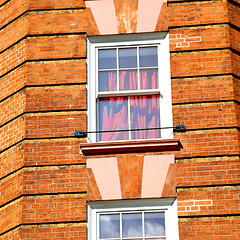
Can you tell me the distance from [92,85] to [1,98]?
64.6 inches

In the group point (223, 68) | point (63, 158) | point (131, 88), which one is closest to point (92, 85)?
point (131, 88)

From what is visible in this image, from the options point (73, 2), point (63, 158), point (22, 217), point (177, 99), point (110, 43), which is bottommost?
point (22, 217)

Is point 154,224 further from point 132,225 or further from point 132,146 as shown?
point 132,146

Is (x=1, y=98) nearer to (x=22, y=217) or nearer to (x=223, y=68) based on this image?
(x=22, y=217)

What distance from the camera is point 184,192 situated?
11.3 metres

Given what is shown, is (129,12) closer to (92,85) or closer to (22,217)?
(92,85)

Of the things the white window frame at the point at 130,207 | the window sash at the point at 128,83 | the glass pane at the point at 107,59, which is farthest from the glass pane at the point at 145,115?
the white window frame at the point at 130,207

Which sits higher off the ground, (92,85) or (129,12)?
(129,12)

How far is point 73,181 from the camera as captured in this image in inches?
451

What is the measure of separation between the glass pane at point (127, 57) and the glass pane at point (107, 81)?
228 millimetres

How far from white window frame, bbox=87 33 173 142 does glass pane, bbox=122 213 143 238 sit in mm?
1428

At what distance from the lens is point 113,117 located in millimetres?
12266

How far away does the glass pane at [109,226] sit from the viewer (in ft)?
37.0

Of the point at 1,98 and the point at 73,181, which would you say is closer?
the point at 73,181
